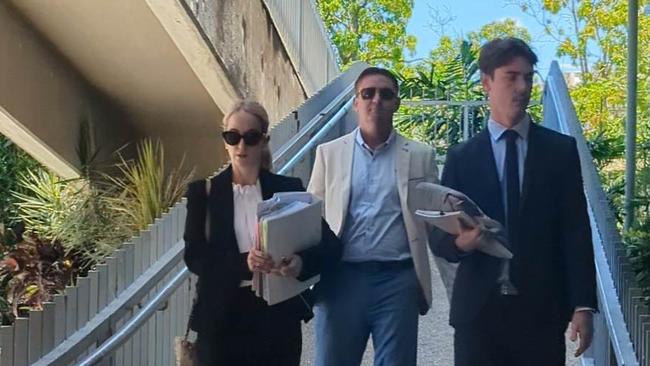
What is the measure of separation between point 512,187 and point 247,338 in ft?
3.13

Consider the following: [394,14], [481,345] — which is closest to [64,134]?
[481,345]

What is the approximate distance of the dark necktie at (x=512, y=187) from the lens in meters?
3.24

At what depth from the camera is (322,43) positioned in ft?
43.1

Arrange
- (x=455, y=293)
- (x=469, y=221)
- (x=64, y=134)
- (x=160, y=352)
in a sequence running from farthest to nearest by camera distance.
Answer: (x=64, y=134)
(x=160, y=352)
(x=455, y=293)
(x=469, y=221)

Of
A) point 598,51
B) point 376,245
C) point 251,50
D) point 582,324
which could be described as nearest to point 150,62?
point 251,50

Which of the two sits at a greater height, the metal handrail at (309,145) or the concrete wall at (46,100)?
the concrete wall at (46,100)

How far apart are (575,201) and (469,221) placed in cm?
38

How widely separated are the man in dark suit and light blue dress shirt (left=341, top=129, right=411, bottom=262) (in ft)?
1.48

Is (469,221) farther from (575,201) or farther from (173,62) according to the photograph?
(173,62)

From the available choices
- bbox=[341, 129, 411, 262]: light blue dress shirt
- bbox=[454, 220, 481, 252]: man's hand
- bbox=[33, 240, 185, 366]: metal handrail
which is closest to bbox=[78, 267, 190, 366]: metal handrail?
bbox=[33, 240, 185, 366]: metal handrail

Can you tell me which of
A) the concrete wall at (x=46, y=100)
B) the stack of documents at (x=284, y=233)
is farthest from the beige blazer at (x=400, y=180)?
the concrete wall at (x=46, y=100)

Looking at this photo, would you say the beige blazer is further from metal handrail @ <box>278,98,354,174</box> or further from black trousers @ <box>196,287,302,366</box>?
metal handrail @ <box>278,98,354,174</box>

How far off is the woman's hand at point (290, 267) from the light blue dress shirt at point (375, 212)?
364 mm

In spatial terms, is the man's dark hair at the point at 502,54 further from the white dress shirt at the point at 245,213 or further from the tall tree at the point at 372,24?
the tall tree at the point at 372,24
